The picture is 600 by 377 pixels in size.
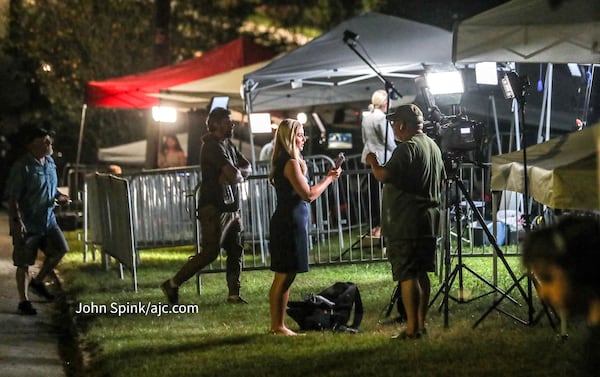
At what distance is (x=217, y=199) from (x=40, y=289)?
270 centimetres

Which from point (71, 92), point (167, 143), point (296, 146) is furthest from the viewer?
point (71, 92)

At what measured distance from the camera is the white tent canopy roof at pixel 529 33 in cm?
843

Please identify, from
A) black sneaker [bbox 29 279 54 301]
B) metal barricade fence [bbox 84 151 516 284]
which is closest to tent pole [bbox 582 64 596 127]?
metal barricade fence [bbox 84 151 516 284]

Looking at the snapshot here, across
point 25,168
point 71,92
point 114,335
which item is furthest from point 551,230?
point 71,92

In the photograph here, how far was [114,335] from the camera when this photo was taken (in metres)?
9.57

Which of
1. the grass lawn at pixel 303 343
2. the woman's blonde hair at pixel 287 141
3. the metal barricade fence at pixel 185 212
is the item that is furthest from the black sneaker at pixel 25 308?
the woman's blonde hair at pixel 287 141

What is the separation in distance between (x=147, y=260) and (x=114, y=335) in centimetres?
552

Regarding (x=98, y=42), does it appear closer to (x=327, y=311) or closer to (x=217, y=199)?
(x=217, y=199)

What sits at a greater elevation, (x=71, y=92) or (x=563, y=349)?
(x=71, y=92)

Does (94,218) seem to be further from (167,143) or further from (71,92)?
(71,92)

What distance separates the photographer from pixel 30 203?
11.0m

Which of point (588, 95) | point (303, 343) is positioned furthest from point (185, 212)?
point (303, 343)

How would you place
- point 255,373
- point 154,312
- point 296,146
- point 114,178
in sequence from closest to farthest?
1. point 255,373
2. point 296,146
3. point 154,312
4. point 114,178

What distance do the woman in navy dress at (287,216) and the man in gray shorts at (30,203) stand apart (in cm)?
314
